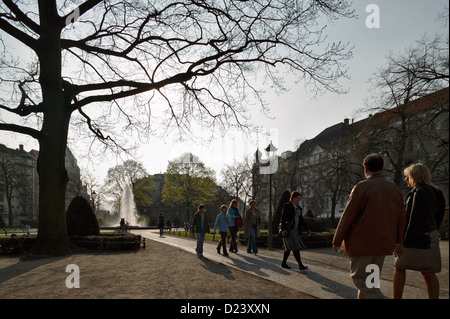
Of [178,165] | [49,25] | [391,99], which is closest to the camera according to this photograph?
[49,25]

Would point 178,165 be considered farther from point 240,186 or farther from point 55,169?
point 55,169

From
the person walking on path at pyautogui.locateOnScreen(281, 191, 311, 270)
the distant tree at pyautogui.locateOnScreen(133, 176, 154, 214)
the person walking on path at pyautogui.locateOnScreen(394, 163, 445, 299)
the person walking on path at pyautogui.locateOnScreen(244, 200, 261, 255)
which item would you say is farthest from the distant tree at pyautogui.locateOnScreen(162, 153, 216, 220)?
the person walking on path at pyautogui.locateOnScreen(394, 163, 445, 299)

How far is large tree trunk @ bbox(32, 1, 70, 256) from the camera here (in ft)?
39.6

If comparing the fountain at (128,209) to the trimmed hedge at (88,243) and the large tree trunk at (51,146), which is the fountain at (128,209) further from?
the large tree trunk at (51,146)

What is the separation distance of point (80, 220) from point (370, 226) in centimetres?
1458

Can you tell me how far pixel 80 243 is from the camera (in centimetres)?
1446

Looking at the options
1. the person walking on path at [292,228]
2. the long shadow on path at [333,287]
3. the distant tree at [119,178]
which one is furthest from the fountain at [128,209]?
the long shadow on path at [333,287]

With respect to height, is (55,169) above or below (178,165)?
below

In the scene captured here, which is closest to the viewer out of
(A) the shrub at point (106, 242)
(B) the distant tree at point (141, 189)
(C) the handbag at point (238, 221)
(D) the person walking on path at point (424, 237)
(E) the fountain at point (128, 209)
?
(D) the person walking on path at point (424, 237)

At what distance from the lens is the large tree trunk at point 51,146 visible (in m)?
12.1

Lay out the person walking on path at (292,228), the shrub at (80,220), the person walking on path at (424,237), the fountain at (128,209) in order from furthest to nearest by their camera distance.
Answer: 1. the fountain at (128,209)
2. the shrub at (80,220)
3. the person walking on path at (292,228)
4. the person walking on path at (424,237)

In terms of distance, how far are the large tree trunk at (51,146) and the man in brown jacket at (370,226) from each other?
10949 mm
